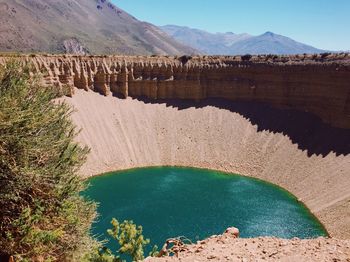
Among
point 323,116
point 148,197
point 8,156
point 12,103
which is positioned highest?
point 12,103

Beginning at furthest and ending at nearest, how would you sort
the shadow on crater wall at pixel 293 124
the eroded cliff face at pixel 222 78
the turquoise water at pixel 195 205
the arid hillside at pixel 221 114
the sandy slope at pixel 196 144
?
the eroded cliff face at pixel 222 78, the arid hillside at pixel 221 114, the shadow on crater wall at pixel 293 124, the sandy slope at pixel 196 144, the turquoise water at pixel 195 205

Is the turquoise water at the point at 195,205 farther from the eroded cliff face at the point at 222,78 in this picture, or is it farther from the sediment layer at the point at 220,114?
the eroded cliff face at the point at 222,78

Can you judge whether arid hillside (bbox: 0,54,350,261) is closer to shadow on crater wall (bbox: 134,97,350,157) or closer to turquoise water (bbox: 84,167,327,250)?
shadow on crater wall (bbox: 134,97,350,157)

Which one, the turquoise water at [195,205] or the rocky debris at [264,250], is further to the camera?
the turquoise water at [195,205]

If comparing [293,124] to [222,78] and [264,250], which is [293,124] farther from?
[264,250]

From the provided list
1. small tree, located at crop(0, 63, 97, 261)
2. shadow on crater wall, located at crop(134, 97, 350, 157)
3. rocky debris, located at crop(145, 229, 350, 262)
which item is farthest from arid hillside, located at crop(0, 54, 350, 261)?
rocky debris, located at crop(145, 229, 350, 262)

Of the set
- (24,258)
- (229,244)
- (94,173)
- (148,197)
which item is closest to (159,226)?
(148,197)

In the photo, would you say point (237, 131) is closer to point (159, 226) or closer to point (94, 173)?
point (94, 173)

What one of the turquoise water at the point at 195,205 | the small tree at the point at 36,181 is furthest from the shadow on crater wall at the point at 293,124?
the small tree at the point at 36,181
